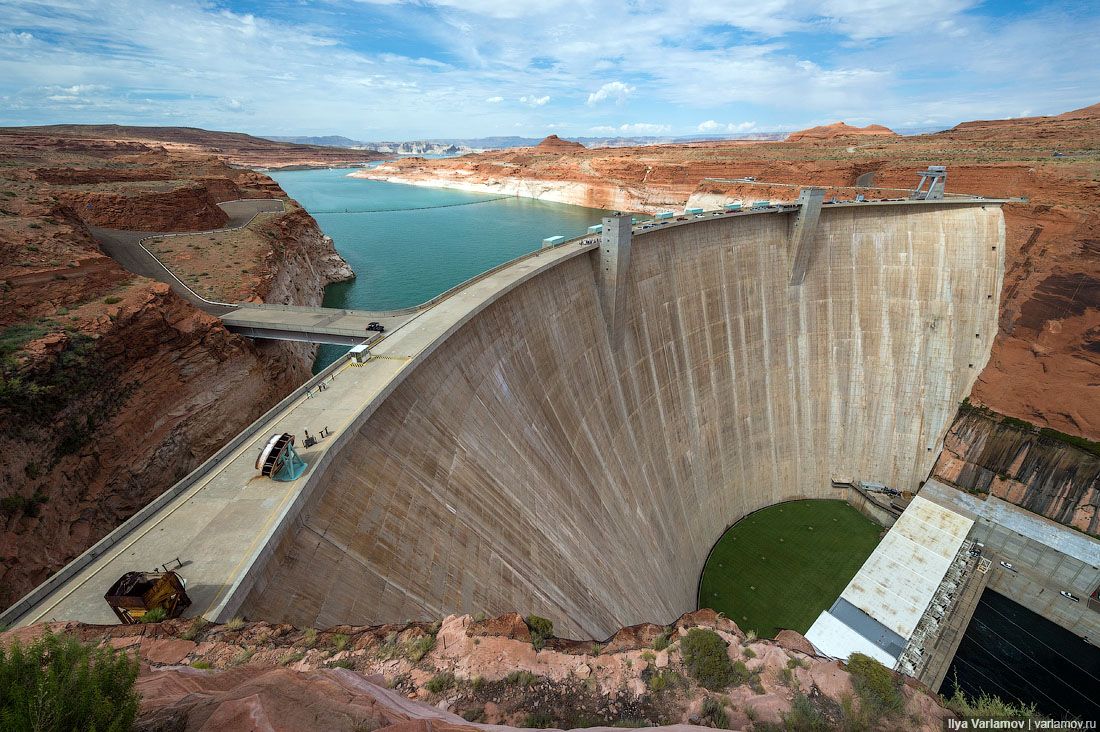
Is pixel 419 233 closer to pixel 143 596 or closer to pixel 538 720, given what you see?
pixel 143 596

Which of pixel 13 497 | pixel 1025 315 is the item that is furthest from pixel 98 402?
pixel 1025 315

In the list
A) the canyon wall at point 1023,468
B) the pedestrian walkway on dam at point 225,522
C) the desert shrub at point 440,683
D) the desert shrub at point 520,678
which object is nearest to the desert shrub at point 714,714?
the desert shrub at point 520,678

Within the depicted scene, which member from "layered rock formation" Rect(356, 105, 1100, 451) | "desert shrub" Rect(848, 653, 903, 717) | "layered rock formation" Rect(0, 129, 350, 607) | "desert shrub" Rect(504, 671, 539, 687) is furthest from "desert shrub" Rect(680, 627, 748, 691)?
"layered rock formation" Rect(356, 105, 1100, 451)

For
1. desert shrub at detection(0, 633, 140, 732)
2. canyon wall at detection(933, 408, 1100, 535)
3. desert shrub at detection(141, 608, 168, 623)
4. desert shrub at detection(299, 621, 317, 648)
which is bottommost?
canyon wall at detection(933, 408, 1100, 535)

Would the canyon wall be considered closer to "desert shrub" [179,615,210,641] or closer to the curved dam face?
the curved dam face

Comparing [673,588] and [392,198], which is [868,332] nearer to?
[673,588]

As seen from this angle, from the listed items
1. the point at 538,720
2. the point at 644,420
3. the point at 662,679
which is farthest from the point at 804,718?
the point at 644,420

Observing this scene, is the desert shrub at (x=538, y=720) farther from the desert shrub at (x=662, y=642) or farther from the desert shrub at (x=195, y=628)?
the desert shrub at (x=195, y=628)
